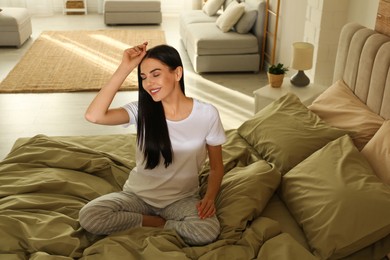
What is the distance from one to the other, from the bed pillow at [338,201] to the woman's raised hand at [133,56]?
0.83 metres

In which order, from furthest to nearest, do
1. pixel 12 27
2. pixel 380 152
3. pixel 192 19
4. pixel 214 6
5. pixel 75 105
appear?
pixel 214 6 → pixel 192 19 → pixel 12 27 → pixel 75 105 → pixel 380 152

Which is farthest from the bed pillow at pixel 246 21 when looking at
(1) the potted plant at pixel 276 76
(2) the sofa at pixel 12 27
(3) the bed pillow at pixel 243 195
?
(3) the bed pillow at pixel 243 195

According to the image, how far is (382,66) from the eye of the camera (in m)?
2.34

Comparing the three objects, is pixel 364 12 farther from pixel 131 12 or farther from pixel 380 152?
pixel 131 12

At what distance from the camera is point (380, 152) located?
6.41 feet

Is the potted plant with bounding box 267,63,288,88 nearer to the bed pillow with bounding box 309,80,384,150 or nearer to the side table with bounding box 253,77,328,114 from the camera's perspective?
the side table with bounding box 253,77,328,114

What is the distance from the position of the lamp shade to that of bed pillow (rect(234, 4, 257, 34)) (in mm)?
1834

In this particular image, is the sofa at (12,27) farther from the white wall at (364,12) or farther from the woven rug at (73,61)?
the white wall at (364,12)

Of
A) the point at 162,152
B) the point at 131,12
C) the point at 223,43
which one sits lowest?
the point at 131,12

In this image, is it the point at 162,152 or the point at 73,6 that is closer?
the point at 162,152

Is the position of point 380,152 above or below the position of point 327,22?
below

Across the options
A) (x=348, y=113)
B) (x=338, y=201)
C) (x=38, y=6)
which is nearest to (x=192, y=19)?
(x=38, y=6)

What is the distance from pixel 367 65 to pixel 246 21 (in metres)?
2.73

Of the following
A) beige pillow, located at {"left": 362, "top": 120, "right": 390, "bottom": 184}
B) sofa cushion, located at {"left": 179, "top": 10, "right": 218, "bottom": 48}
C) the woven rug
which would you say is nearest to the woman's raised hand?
beige pillow, located at {"left": 362, "top": 120, "right": 390, "bottom": 184}
